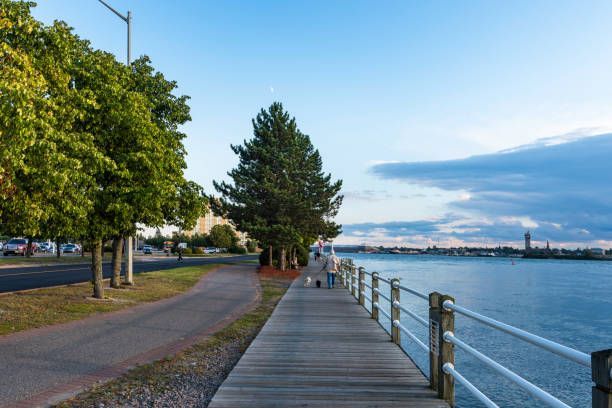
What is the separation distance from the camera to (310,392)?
6441mm

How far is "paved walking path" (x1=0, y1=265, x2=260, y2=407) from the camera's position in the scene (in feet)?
23.1

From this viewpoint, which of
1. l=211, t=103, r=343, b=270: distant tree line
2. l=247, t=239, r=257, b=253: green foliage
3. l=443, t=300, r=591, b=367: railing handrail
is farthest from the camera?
l=247, t=239, r=257, b=253: green foliage

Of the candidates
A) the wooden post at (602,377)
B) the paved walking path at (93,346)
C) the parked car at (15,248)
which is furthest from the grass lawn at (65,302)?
the parked car at (15,248)

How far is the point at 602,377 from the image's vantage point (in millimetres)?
3109

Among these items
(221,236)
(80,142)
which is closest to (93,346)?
(80,142)

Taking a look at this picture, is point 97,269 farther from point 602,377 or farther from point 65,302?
point 602,377

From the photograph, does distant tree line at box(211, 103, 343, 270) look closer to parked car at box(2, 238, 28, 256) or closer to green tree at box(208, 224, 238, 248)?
parked car at box(2, 238, 28, 256)

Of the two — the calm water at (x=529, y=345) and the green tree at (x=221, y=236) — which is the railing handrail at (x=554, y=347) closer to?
the calm water at (x=529, y=345)

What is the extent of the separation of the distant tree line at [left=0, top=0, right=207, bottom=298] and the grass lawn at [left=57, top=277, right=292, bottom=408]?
16.5ft

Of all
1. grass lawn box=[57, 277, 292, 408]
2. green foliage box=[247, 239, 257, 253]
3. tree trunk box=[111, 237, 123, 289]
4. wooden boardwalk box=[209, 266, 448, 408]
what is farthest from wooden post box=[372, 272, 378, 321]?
green foliage box=[247, 239, 257, 253]

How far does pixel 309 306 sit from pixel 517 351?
30.6 feet

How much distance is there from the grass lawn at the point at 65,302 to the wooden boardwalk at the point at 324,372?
18.7ft

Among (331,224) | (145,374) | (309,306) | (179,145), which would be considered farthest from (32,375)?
(331,224)

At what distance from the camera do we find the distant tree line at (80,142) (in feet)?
34.0
